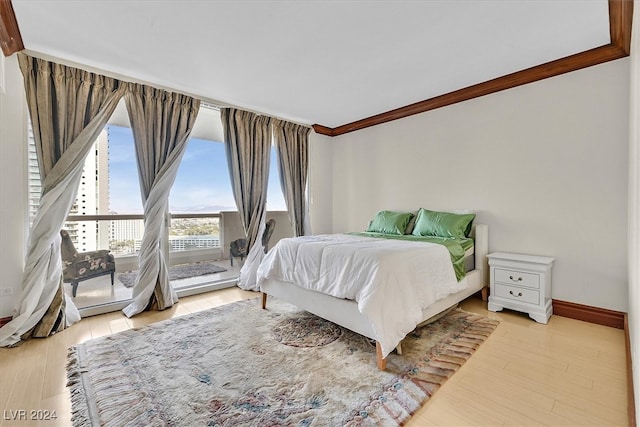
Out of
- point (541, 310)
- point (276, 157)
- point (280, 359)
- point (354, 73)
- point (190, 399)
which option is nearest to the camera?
point (190, 399)

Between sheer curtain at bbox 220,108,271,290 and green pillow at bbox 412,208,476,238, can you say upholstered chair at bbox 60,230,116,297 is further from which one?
green pillow at bbox 412,208,476,238

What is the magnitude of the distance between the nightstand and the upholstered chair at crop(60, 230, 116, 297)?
411 centimetres

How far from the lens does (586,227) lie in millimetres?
2594

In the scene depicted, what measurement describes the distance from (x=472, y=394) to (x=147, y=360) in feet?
7.07

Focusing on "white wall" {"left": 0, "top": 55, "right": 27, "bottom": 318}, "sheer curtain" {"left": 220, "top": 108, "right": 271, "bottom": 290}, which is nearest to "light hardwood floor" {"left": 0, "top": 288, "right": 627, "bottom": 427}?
"white wall" {"left": 0, "top": 55, "right": 27, "bottom": 318}

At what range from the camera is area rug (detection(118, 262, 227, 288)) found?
126 inches

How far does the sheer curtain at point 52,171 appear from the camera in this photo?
7.79ft

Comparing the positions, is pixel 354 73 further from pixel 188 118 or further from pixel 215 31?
pixel 188 118

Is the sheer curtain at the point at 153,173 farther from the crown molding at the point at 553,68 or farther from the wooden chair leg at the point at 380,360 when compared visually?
the crown molding at the point at 553,68

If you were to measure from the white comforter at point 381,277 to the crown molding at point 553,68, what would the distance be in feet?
6.55

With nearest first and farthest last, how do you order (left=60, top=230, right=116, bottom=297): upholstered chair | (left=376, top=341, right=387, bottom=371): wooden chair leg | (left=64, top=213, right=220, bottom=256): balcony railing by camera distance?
(left=376, top=341, right=387, bottom=371): wooden chair leg < (left=60, top=230, right=116, bottom=297): upholstered chair < (left=64, top=213, right=220, bottom=256): balcony railing

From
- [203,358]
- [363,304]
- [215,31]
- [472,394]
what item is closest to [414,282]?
[363,304]

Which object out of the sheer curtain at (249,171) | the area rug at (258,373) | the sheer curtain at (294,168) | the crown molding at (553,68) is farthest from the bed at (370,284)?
the crown molding at (553,68)

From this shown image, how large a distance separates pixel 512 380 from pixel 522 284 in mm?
1252
